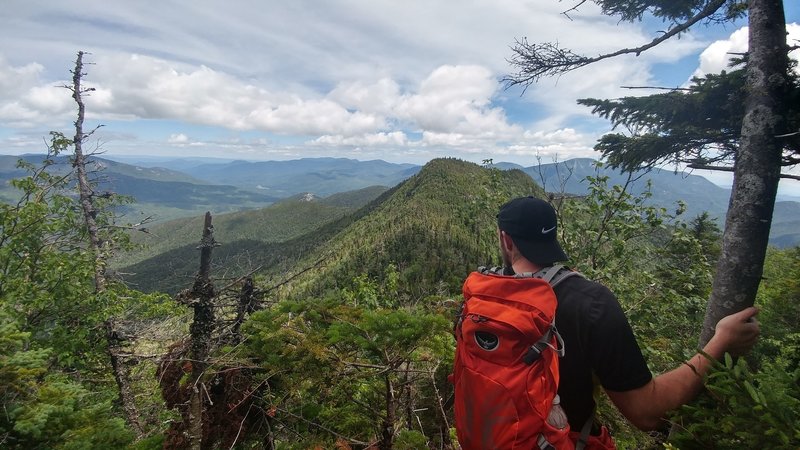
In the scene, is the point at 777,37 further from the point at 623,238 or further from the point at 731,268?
the point at 623,238

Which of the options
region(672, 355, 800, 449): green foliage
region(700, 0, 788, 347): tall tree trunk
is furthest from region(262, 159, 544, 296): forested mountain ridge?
region(672, 355, 800, 449): green foliage

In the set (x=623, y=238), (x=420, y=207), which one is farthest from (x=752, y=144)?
(x=420, y=207)

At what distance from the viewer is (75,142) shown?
1452cm

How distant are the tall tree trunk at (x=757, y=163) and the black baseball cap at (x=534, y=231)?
2.10 meters

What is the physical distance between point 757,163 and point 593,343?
2.63 metres

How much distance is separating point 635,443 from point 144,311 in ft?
50.4

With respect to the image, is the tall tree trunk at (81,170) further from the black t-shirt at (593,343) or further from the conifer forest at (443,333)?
the black t-shirt at (593,343)

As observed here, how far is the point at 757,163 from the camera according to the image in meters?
3.35

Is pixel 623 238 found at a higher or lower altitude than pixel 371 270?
higher

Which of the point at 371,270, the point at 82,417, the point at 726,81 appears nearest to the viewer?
the point at 82,417

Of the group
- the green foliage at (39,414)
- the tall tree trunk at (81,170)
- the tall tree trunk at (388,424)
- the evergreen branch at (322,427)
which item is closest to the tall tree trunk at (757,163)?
the tall tree trunk at (388,424)

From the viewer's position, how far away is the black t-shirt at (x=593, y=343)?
2219mm

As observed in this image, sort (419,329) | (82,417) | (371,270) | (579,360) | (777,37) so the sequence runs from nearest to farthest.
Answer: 1. (579,360)
2. (777,37)
3. (82,417)
4. (419,329)
5. (371,270)

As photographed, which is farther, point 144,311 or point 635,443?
point 144,311
